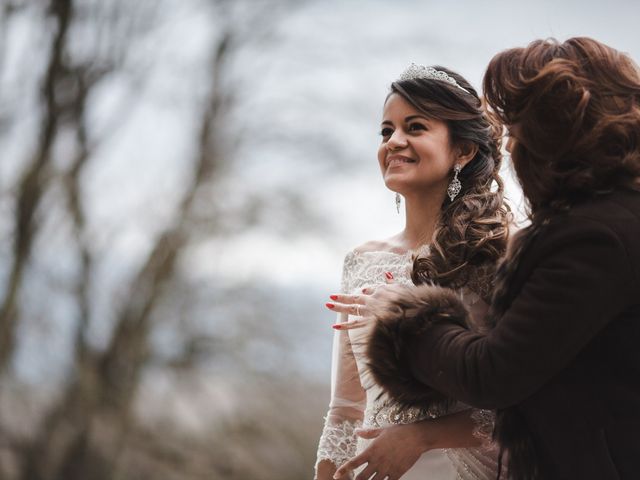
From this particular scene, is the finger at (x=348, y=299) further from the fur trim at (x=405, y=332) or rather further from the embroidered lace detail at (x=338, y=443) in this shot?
the embroidered lace detail at (x=338, y=443)

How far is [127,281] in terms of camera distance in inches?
217

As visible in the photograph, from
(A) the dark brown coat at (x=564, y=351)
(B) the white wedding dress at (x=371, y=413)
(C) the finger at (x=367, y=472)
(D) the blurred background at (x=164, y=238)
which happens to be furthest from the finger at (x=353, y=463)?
(D) the blurred background at (x=164, y=238)

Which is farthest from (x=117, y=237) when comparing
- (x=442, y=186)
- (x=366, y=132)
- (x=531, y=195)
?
(x=531, y=195)

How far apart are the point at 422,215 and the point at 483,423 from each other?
0.58 metres

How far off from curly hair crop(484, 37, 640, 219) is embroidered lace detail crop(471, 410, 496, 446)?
1.85ft

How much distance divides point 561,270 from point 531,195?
19cm

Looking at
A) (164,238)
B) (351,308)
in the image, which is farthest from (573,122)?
(164,238)

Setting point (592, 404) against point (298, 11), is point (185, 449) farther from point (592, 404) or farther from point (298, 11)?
point (592, 404)

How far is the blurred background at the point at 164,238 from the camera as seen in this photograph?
5355 millimetres

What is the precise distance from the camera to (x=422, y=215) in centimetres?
211

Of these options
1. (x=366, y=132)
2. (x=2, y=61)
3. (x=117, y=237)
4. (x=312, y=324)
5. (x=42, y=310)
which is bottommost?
(x=312, y=324)

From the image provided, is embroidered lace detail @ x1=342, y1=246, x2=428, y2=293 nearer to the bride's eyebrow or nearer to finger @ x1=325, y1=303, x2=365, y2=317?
the bride's eyebrow

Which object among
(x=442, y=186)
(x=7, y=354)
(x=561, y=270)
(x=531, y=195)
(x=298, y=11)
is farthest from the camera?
(x=298, y=11)

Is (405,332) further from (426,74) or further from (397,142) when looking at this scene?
(426,74)
